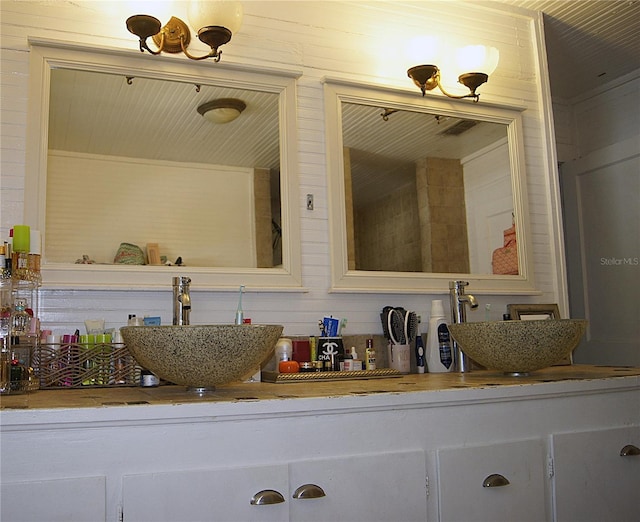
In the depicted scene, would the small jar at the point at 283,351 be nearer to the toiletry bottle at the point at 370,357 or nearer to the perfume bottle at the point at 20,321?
the toiletry bottle at the point at 370,357

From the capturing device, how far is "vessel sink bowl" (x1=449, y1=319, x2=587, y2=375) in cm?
163

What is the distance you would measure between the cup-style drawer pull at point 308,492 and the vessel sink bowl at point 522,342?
2.16ft

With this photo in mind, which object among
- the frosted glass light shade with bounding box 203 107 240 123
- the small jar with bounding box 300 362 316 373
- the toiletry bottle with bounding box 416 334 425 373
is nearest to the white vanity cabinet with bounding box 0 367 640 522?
the small jar with bounding box 300 362 316 373

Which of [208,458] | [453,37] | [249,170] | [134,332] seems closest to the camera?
[208,458]

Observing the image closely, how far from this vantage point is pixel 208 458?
117cm

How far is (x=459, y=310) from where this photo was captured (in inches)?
77.9

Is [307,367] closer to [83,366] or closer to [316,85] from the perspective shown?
[83,366]

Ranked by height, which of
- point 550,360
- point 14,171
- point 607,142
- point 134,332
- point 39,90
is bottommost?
point 550,360

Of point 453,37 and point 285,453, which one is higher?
point 453,37

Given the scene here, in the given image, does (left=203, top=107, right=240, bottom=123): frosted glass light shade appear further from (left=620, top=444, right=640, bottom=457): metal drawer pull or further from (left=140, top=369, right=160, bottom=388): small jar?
(left=620, top=444, right=640, bottom=457): metal drawer pull

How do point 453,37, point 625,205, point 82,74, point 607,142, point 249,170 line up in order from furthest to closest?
point 607,142, point 625,205, point 453,37, point 249,170, point 82,74

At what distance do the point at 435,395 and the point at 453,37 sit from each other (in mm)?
1484

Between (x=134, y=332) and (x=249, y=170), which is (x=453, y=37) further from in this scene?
(x=134, y=332)

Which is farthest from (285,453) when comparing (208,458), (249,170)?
(249,170)
